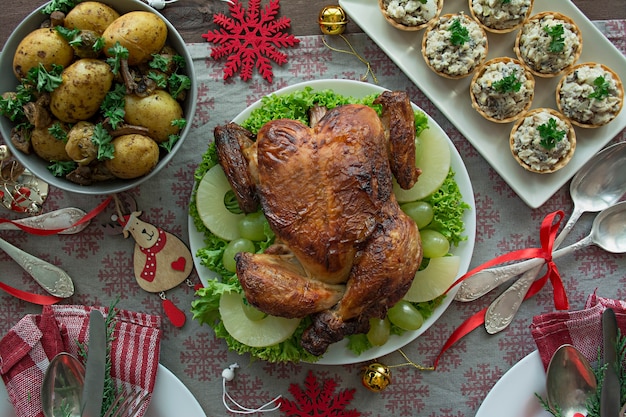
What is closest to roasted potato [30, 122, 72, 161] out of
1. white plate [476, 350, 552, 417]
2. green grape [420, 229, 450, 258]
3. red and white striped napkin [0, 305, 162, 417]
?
red and white striped napkin [0, 305, 162, 417]

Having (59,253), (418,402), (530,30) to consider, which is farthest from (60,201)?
(530,30)

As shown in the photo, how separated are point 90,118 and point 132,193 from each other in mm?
489

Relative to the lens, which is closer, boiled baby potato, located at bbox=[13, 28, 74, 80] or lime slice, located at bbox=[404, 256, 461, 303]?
boiled baby potato, located at bbox=[13, 28, 74, 80]

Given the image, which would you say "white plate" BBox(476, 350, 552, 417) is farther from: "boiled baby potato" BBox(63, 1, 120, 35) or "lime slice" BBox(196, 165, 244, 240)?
"boiled baby potato" BBox(63, 1, 120, 35)

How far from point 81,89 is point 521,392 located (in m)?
1.91

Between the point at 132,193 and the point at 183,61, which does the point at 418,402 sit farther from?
the point at 183,61

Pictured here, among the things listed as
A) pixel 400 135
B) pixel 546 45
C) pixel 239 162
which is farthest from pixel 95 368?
pixel 546 45

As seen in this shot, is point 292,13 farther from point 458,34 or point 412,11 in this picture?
point 458,34

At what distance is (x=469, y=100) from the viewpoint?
238cm

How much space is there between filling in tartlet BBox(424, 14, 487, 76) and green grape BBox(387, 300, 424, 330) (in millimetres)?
877

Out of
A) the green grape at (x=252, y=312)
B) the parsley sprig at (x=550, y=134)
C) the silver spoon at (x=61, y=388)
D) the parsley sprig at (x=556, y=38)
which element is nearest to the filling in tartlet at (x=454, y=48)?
the parsley sprig at (x=556, y=38)

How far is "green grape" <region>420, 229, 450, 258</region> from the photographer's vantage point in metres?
2.22

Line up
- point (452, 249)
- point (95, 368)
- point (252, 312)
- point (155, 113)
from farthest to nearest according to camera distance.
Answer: point (452, 249) → point (95, 368) → point (252, 312) → point (155, 113)

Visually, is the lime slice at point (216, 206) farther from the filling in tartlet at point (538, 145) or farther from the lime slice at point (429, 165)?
the filling in tartlet at point (538, 145)
